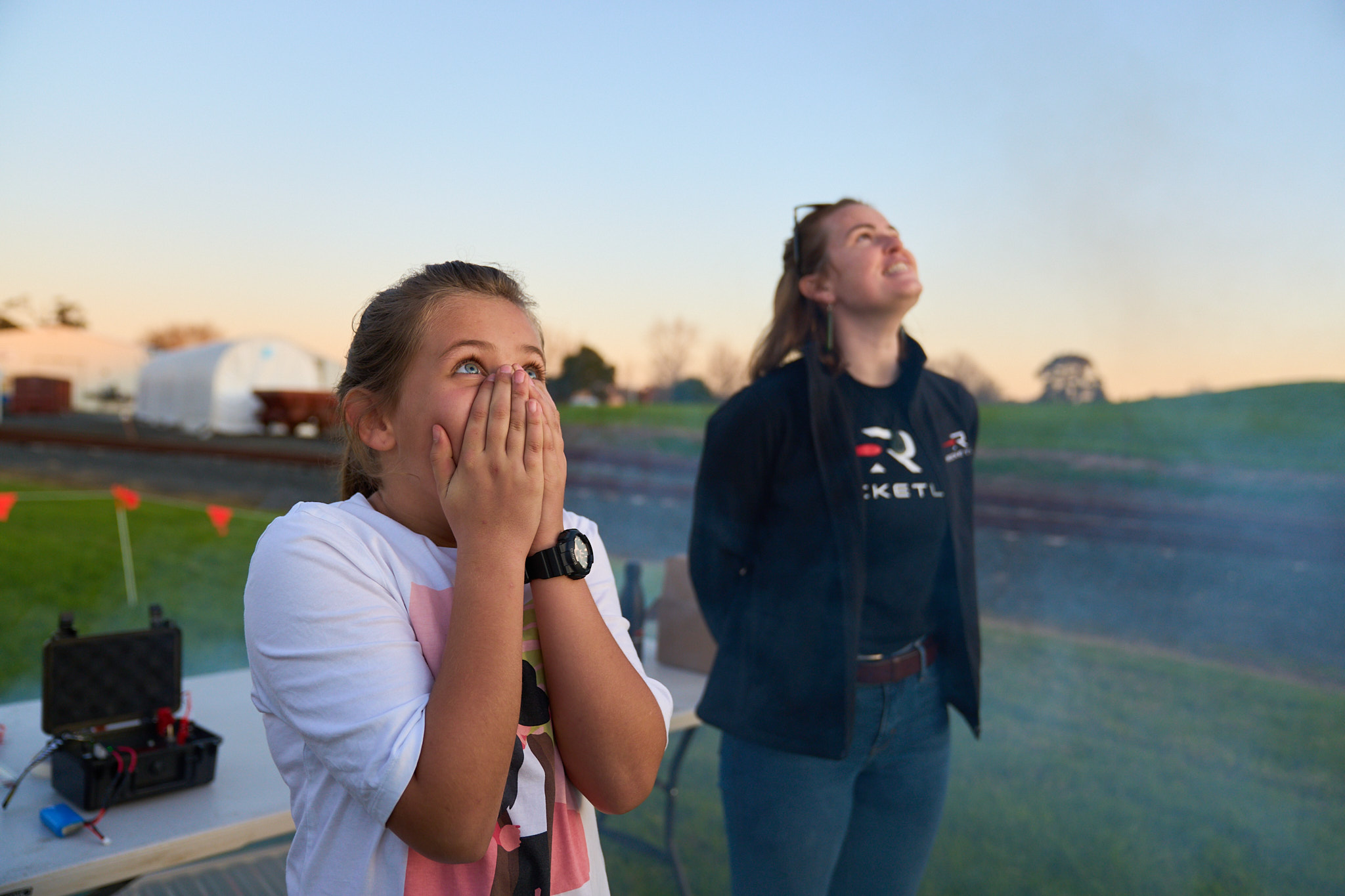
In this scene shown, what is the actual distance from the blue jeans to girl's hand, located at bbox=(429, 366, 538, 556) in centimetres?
98

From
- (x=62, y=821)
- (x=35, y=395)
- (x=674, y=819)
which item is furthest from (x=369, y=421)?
(x=35, y=395)

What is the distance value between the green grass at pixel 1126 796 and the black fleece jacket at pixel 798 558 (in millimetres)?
1489

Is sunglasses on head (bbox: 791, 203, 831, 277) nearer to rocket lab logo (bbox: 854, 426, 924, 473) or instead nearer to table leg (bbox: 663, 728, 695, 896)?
rocket lab logo (bbox: 854, 426, 924, 473)

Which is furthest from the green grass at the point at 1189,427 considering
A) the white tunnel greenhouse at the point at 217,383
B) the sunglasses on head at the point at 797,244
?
the white tunnel greenhouse at the point at 217,383

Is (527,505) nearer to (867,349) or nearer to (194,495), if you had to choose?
(867,349)

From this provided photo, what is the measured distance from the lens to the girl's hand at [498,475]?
86 centimetres

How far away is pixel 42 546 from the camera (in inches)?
271

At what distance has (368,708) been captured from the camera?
2.61ft

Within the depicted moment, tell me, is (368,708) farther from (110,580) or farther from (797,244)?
(110,580)

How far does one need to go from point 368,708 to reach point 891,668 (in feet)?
3.81

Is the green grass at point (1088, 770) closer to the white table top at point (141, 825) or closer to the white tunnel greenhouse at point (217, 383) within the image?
the white table top at point (141, 825)

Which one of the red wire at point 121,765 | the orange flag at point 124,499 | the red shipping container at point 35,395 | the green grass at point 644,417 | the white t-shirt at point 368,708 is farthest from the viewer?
the red shipping container at point 35,395

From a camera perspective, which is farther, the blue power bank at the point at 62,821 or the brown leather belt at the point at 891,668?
the brown leather belt at the point at 891,668

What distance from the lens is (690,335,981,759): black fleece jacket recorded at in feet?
5.37
